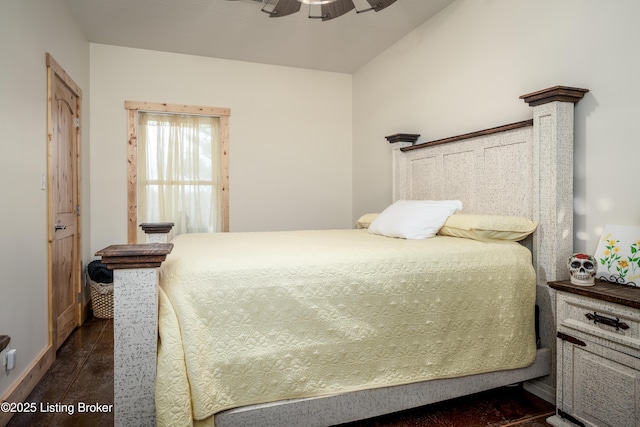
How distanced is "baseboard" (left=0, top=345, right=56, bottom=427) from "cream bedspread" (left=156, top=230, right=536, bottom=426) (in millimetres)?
1060

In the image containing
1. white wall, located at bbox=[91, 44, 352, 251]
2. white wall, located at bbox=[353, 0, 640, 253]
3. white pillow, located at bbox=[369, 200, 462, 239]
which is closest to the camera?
white wall, located at bbox=[353, 0, 640, 253]

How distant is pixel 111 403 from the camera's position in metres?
1.99

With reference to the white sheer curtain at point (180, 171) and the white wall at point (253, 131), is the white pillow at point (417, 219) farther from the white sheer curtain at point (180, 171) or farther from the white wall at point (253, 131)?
the white sheer curtain at point (180, 171)

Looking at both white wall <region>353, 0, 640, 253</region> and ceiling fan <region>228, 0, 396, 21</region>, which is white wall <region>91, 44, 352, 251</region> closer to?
white wall <region>353, 0, 640, 253</region>

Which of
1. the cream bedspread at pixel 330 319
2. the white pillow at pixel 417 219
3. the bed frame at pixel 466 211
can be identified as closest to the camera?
the bed frame at pixel 466 211

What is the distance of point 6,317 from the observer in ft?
→ 6.10

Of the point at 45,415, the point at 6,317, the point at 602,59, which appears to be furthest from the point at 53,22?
the point at 602,59

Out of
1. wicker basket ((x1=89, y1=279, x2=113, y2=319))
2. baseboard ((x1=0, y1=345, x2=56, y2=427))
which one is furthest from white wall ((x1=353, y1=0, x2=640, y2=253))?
baseboard ((x1=0, y1=345, x2=56, y2=427))

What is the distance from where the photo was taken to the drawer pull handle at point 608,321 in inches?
60.2

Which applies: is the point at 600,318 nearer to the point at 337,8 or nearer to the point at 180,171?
the point at 337,8

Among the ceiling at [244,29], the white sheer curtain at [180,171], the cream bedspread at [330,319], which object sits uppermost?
the ceiling at [244,29]

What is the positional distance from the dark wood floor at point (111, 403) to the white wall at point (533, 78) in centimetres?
90

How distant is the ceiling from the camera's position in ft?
10.1

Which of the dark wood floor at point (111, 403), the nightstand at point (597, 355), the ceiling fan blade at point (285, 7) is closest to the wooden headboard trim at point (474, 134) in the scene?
the nightstand at point (597, 355)
